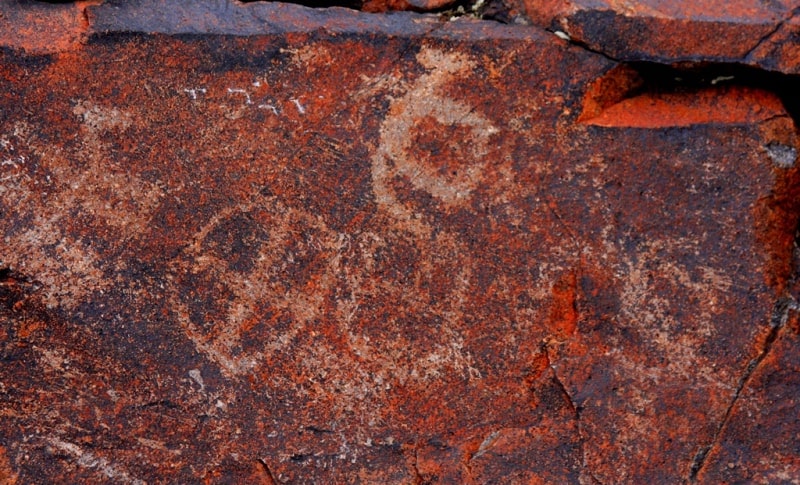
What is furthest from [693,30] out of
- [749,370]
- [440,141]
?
[749,370]

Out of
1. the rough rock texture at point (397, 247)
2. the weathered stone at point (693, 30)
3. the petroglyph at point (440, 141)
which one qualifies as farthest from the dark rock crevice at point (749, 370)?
the petroglyph at point (440, 141)

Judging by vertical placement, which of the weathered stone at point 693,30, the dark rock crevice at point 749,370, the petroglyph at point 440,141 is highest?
the weathered stone at point 693,30

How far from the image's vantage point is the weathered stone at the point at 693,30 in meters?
1.62

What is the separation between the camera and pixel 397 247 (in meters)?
1.76

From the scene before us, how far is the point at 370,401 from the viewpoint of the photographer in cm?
184

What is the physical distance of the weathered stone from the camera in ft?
5.33

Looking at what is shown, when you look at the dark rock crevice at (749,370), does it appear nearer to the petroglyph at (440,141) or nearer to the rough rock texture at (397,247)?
the rough rock texture at (397,247)

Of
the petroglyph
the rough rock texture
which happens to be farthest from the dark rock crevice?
the petroglyph

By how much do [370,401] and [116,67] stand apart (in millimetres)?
994

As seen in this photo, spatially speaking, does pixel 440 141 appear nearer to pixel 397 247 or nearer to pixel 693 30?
pixel 397 247

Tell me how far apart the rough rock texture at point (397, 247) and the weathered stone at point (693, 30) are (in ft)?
0.22

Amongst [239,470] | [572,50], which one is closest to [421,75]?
[572,50]

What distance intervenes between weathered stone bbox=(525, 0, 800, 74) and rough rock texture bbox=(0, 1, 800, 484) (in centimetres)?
7

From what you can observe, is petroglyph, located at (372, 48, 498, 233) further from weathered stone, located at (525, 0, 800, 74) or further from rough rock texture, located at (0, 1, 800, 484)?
weathered stone, located at (525, 0, 800, 74)
